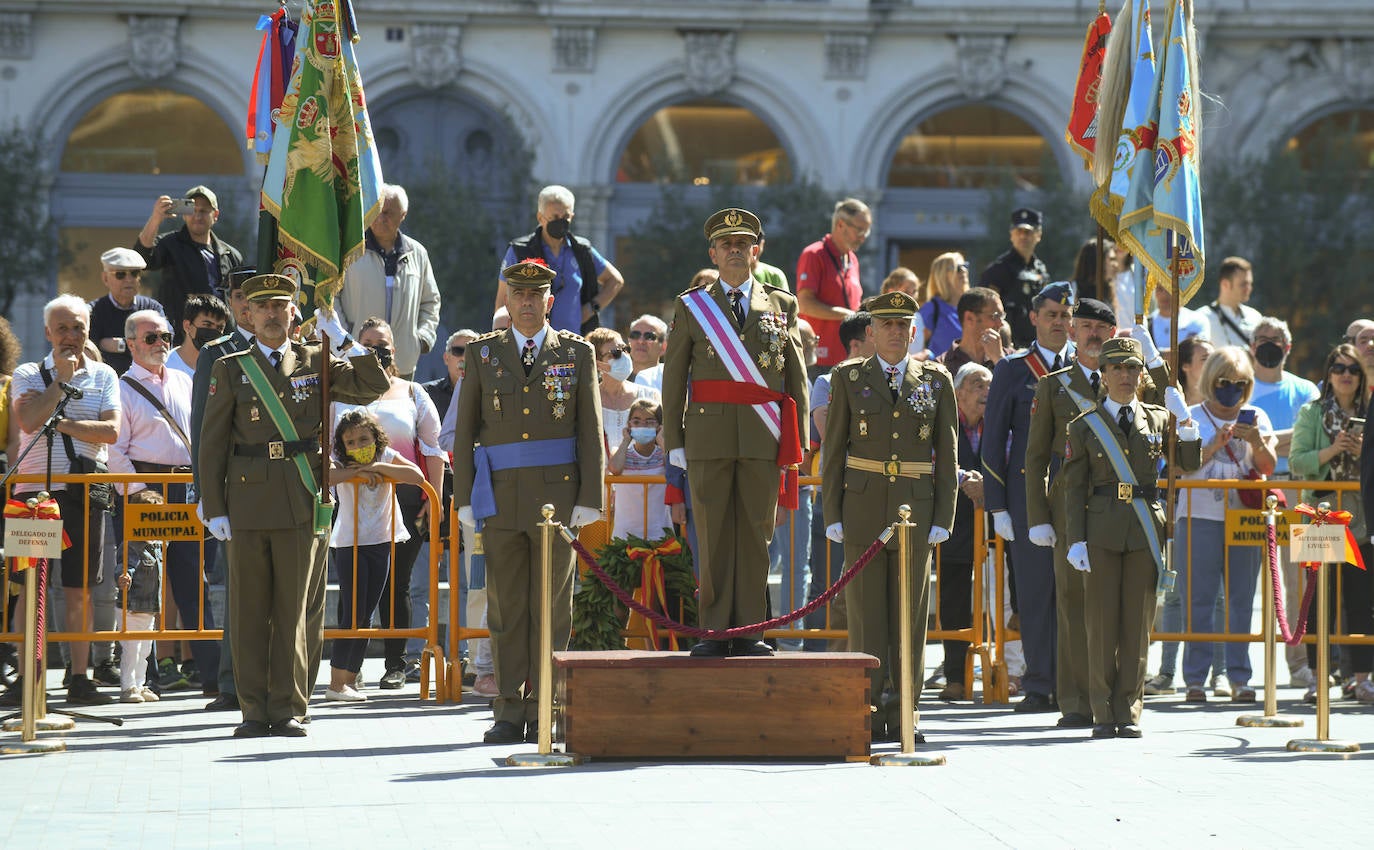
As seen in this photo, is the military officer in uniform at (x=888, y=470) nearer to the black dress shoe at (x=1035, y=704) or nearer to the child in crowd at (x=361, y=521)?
the black dress shoe at (x=1035, y=704)

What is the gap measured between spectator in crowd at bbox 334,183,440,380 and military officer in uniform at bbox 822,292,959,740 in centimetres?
385

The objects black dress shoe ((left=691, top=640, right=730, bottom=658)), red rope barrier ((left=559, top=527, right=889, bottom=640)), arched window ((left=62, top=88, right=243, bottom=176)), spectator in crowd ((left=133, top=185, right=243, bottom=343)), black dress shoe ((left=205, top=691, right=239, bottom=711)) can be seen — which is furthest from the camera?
arched window ((left=62, top=88, right=243, bottom=176))

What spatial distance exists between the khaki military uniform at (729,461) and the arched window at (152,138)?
22.8 m

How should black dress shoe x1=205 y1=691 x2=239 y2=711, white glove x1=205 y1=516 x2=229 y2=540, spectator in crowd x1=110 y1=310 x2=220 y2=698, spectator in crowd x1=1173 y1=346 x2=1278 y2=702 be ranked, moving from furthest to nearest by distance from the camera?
spectator in crowd x1=1173 y1=346 x2=1278 y2=702 < spectator in crowd x1=110 y1=310 x2=220 y2=698 < black dress shoe x1=205 y1=691 x2=239 y2=711 < white glove x1=205 y1=516 x2=229 y2=540

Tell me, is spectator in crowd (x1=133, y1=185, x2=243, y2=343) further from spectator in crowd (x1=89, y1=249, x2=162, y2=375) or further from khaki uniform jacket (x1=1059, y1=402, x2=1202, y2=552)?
khaki uniform jacket (x1=1059, y1=402, x2=1202, y2=552)

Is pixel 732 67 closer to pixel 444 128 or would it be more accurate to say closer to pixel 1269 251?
pixel 444 128

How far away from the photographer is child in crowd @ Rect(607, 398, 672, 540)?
11.3 meters

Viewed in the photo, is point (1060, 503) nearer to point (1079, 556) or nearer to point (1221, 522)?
point (1079, 556)

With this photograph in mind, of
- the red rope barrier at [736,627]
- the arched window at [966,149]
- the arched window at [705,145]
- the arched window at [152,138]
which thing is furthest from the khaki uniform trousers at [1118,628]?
the arched window at [152,138]

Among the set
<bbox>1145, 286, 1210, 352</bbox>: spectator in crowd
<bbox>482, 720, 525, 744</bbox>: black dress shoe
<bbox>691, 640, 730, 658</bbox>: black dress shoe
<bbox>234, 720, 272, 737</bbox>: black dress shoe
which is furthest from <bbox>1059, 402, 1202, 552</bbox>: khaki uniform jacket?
<bbox>1145, 286, 1210, 352</bbox>: spectator in crowd

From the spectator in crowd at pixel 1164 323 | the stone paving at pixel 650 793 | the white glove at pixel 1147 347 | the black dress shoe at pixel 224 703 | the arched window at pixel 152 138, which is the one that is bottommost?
the stone paving at pixel 650 793

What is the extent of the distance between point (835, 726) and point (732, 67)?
2302cm

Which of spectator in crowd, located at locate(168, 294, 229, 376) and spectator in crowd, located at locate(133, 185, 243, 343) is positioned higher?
spectator in crowd, located at locate(133, 185, 243, 343)

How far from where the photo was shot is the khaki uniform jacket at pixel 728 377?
8672 millimetres
